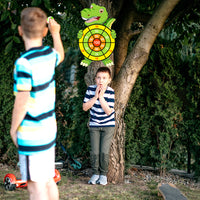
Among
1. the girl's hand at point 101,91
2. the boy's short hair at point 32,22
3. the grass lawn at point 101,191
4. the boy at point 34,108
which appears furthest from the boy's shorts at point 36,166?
the girl's hand at point 101,91

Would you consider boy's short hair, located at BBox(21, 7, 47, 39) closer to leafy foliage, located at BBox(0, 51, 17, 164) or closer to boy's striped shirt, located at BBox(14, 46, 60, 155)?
boy's striped shirt, located at BBox(14, 46, 60, 155)

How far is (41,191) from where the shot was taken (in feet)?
6.27

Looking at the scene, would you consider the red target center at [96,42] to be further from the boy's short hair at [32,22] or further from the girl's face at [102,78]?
the boy's short hair at [32,22]

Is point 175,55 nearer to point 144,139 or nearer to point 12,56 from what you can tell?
point 144,139

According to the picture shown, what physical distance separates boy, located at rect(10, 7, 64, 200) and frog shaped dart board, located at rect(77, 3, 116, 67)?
5.29 feet

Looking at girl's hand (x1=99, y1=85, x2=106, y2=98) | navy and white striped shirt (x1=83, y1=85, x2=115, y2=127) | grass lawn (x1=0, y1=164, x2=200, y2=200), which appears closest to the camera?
grass lawn (x1=0, y1=164, x2=200, y2=200)

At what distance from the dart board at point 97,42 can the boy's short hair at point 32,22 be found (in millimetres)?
1649

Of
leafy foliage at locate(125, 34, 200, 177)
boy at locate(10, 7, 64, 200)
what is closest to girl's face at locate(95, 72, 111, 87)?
leafy foliage at locate(125, 34, 200, 177)

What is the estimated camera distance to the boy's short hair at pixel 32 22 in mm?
1835

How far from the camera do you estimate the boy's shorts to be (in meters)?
1.87

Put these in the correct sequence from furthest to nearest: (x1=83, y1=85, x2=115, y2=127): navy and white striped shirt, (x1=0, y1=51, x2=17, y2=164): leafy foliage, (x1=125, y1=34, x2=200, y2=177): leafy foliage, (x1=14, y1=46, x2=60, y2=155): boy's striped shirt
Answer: (x1=0, y1=51, x2=17, y2=164): leafy foliage < (x1=125, y1=34, x2=200, y2=177): leafy foliage < (x1=83, y1=85, x2=115, y2=127): navy and white striped shirt < (x1=14, y1=46, x2=60, y2=155): boy's striped shirt

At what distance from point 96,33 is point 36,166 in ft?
6.82

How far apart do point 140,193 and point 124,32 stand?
7.28ft

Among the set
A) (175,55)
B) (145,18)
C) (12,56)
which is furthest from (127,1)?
(12,56)
